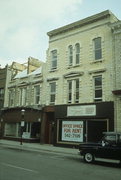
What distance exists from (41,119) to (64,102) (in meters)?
3.96

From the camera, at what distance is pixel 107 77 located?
21.2m

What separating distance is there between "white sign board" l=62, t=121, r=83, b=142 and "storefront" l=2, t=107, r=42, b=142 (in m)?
4.03

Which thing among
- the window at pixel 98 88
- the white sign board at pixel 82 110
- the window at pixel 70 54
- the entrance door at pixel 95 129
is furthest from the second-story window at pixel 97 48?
the entrance door at pixel 95 129

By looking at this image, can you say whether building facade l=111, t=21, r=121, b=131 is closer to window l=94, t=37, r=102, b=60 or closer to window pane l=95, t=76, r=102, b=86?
window pane l=95, t=76, r=102, b=86

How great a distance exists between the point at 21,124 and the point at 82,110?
7.51 m

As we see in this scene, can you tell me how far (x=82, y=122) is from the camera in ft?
72.5

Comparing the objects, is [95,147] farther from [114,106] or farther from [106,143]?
[114,106]

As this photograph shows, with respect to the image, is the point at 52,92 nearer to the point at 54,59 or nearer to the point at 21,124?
the point at 54,59

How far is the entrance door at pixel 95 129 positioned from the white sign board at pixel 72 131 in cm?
83

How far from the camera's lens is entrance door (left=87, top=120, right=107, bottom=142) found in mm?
20953

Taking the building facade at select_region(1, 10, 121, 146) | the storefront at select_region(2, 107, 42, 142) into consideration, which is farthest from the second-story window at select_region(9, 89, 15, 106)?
the building facade at select_region(1, 10, 121, 146)

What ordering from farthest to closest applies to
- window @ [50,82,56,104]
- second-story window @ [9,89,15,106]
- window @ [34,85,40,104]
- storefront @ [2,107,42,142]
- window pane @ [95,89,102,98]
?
second-story window @ [9,89,15,106] < window @ [34,85,40,104] < storefront @ [2,107,42,142] < window @ [50,82,56,104] < window pane @ [95,89,102,98]

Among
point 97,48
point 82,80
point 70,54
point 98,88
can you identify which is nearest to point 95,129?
point 98,88

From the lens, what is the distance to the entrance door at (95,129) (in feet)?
68.7
